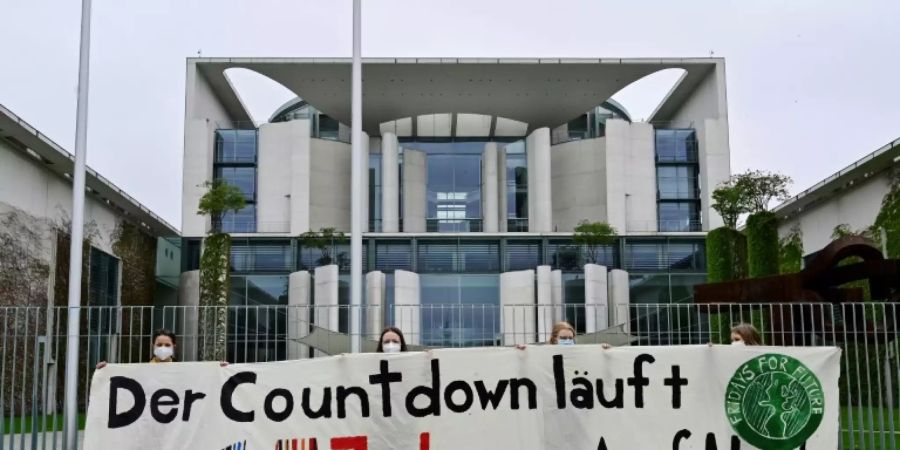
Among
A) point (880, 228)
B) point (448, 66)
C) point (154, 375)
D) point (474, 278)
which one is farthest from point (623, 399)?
point (448, 66)

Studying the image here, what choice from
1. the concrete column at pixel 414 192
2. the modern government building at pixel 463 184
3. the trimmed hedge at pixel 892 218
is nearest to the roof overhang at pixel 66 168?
the modern government building at pixel 463 184

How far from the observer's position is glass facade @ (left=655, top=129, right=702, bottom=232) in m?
50.4

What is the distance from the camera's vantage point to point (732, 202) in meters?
39.8

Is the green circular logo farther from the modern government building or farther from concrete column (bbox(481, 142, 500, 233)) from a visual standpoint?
concrete column (bbox(481, 142, 500, 233))

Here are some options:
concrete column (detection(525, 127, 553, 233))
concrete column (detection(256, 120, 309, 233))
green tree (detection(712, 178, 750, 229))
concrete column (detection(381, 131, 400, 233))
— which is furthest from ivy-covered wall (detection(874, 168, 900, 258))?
concrete column (detection(256, 120, 309, 233))

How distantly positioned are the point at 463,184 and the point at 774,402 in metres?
42.9

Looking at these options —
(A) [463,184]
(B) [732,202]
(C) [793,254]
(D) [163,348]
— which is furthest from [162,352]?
(A) [463,184]

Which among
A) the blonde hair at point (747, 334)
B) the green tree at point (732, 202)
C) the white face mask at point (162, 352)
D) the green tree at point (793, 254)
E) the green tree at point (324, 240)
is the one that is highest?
the green tree at point (732, 202)

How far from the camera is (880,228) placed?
34375 millimetres

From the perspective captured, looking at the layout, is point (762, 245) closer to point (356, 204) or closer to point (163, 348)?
point (356, 204)

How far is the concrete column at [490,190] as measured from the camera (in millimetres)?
49875

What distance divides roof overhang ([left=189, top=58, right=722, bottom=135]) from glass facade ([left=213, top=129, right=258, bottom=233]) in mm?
3147

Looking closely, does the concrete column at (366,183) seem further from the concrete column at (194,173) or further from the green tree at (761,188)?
the green tree at (761,188)

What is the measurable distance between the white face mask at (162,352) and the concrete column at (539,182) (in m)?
39.8
